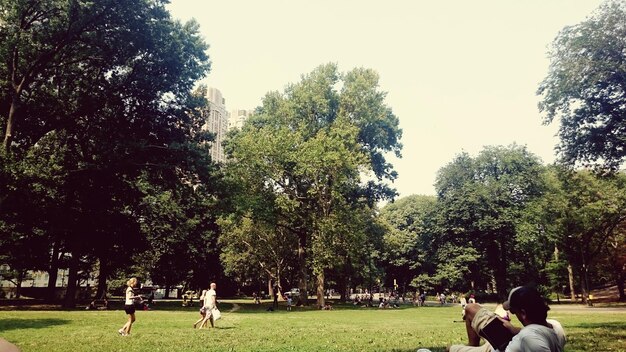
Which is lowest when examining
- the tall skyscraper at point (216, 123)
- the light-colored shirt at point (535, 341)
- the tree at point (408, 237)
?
the light-colored shirt at point (535, 341)

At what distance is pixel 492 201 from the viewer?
63.3 m

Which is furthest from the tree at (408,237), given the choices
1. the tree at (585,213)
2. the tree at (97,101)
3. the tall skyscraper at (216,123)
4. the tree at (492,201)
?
the tall skyscraper at (216,123)

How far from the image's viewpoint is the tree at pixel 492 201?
62469mm

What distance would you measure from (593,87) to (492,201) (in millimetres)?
41255

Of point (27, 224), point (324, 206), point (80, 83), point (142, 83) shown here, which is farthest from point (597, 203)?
point (27, 224)

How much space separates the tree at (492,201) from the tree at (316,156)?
67.0 feet

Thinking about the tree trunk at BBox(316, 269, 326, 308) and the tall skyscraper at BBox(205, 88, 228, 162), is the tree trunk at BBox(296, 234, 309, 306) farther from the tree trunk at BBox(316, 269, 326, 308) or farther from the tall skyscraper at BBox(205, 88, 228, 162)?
the tall skyscraper at BBox(205, 88, 228, 162)

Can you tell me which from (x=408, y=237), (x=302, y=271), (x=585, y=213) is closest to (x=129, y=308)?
(x=302, y=271)

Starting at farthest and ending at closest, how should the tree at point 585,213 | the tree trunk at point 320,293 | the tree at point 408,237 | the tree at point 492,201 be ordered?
the tree at point 408,237 < the tree at point 492,201 < the tree at point 585,213 < the tree trunk at point 320,293

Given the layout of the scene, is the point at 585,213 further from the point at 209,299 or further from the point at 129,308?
the point at 129,308

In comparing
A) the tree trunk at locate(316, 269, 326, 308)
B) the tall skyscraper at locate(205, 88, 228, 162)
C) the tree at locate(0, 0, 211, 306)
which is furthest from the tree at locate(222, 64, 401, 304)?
the tall skyscraper at locate(205, 88, 228, 162)

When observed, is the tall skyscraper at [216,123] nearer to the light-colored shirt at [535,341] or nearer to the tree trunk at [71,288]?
the tree trunk at [71,288]

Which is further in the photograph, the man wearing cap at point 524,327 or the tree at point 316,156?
the tree at point 316,156

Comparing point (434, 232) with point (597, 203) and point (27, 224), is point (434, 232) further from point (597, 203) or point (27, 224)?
point (27, 224)
